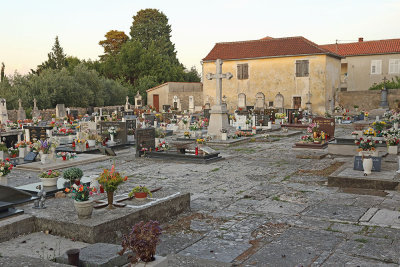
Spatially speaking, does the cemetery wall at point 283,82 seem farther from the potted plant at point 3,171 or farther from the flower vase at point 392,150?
the potted plant at point 3,171

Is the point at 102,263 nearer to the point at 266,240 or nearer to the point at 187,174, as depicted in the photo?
the point at 266,240

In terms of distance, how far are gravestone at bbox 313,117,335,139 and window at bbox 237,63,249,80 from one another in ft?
89.7

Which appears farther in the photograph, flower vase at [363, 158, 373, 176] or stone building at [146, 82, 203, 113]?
stone building at [146, 82, 203, 113]

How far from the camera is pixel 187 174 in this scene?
1411 cm

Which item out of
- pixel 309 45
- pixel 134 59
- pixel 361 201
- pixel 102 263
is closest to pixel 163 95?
pixel 134 59

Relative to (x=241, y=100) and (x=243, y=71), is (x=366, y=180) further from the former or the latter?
(x=243, y=71)

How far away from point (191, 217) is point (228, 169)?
19.5ft

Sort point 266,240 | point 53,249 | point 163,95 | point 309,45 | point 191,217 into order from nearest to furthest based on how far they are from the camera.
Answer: point 53,249 < point 266,240 < point 191,217 < point 309,45 < point 163,95

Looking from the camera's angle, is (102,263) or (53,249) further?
(53,249)

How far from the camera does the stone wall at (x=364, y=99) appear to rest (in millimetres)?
45250

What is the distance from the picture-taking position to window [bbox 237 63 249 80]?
161 feet

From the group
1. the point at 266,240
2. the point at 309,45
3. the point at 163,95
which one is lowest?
the point at 266,240

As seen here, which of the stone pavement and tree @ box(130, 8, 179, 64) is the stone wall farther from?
tree @ box(130, 8, 179, 64)

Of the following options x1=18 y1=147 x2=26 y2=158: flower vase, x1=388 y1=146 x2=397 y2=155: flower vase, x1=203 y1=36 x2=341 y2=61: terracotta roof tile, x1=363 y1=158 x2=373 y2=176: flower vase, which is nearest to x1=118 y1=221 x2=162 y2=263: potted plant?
x1=363 y1=158 x2=373 y2=176: flower vase
